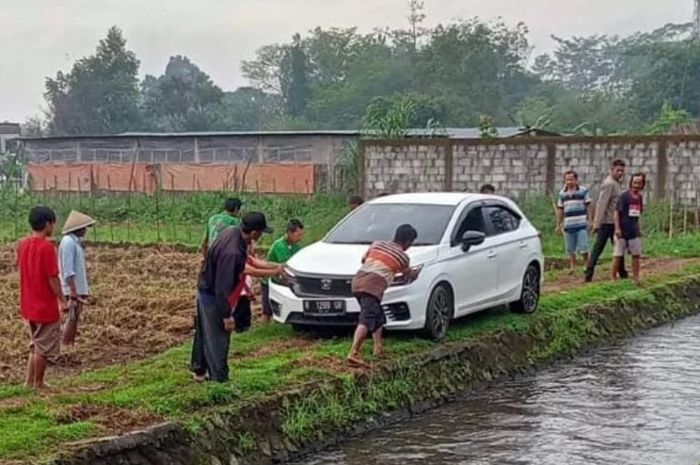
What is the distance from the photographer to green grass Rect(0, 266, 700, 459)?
7867 millimetres

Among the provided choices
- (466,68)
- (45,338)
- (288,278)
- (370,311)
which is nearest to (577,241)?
(288,278)

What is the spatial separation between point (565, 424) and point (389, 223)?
369 cm

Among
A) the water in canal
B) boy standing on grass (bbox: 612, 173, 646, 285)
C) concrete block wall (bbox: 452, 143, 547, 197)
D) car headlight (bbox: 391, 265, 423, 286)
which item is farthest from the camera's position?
concrete block wall (bbox: 452, 143, 547, 197)

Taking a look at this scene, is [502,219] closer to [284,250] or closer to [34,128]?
[284,250]

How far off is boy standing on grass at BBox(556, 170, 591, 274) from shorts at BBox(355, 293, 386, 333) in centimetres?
814

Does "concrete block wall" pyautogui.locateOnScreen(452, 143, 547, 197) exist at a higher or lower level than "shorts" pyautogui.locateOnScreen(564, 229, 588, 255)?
higher

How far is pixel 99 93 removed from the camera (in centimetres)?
7231

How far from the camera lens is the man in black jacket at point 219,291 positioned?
29.5 ft

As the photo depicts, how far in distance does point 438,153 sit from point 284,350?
19348mm

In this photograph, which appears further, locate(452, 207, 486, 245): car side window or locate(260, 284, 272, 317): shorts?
locate(260, 284, 272, 317): shorts

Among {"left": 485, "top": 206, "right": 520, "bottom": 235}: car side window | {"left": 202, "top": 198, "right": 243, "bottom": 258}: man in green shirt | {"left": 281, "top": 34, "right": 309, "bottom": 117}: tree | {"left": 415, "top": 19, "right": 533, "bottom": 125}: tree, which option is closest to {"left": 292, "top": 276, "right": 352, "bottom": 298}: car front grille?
{"left": 202, "top": 198, "right": 243, "bottom": 258}: man in green shirt

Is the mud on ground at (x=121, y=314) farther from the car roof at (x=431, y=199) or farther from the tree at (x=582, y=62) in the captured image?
the tree at (x=582, y=62)

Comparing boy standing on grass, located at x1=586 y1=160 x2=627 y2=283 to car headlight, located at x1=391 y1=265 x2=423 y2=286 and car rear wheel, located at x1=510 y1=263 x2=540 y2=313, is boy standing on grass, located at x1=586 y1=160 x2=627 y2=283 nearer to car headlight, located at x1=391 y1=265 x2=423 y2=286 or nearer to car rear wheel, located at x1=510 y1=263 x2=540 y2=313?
car rear wheel, located at x1=510 y1=263 x2=540 y2=313

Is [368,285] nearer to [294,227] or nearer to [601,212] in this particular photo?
[294,227]
